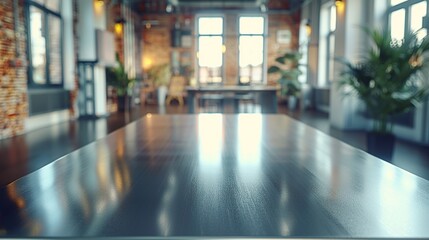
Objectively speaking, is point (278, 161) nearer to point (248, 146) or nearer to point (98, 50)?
point (248, 146)

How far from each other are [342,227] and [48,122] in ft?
24.3

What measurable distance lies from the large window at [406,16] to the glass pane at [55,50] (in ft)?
19.7

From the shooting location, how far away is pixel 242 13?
542 inches

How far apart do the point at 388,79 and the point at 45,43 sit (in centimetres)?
599

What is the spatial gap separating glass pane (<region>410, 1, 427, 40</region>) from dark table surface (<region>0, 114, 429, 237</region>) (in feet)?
16.3

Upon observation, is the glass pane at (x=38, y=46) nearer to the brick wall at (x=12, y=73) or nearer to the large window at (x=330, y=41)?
the brick wall at (x=12, y=73)

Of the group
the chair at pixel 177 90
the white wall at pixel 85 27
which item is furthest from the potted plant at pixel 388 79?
the chair at pixel 177 90

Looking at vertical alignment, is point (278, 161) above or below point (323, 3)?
below

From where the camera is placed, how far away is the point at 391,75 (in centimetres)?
432

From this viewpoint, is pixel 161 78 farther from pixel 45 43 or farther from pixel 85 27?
pixel 45 43

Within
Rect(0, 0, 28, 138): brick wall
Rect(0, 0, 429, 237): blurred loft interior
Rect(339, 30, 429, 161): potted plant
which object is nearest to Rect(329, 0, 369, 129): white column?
Rect(0, 0, 429, 237): blurred loft interior

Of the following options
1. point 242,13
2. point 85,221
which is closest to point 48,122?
point 85,221

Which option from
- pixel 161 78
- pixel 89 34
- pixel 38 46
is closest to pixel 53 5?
pixel 89 34

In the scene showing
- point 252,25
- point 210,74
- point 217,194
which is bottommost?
point 217,194
